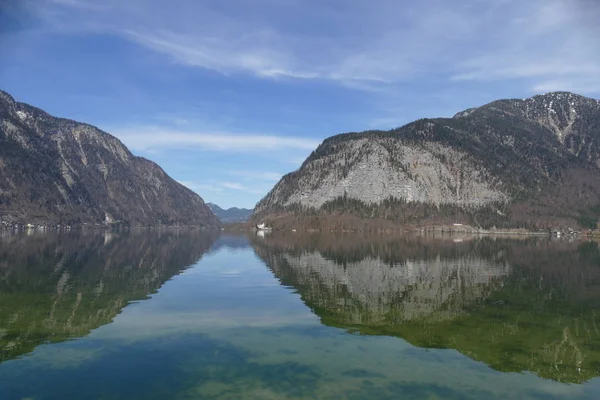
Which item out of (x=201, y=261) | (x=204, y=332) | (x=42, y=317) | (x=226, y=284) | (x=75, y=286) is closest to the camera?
(x=204, y=332)

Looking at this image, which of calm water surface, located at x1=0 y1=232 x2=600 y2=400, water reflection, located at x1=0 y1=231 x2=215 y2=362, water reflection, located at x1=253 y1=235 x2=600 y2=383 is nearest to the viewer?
calm water surface, located at x1=0 y1=232 x2=600 y2=400

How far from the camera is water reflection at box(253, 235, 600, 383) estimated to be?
29281 mm

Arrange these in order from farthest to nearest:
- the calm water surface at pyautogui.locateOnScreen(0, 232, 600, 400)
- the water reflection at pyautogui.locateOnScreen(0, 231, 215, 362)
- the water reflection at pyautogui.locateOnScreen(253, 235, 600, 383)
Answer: the water reflection at pyautogui.locateOnScreen(0, 231, 215, 362) → the water reflection at pyautogui.locateOnScreen(253, 235, 600, 383) → the calm water surface at pyautogui.locateOnScreen(0, 232, 600, 400)

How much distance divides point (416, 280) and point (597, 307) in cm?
2270

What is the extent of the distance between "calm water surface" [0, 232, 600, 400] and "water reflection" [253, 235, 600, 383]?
0.20 metres

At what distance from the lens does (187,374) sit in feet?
78.3

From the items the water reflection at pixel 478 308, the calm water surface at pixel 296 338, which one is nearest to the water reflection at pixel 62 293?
the calm water surface at pixel 296 338

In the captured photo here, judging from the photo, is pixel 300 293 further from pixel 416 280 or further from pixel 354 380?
pixel 354 380

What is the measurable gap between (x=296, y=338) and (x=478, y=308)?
21421mm

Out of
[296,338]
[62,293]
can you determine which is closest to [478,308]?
[296,338]

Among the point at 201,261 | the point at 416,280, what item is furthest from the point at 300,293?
the point at 201,261

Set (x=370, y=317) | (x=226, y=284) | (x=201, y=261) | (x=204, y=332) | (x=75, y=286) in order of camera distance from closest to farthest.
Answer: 1. (x=204, y=332)
2. (x=370, y=317)
3. (x=75, y=286)
4. (x=226, y=284)
5. (x=201, y=261)

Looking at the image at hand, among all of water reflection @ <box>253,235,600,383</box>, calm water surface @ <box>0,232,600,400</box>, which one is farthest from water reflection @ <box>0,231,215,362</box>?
water reflection @ <box>253,235,600,383</box>

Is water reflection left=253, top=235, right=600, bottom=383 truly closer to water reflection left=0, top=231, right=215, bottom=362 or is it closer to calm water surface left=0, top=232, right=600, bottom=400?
calm water surface left=0, top=232, right=600, bottom=400
